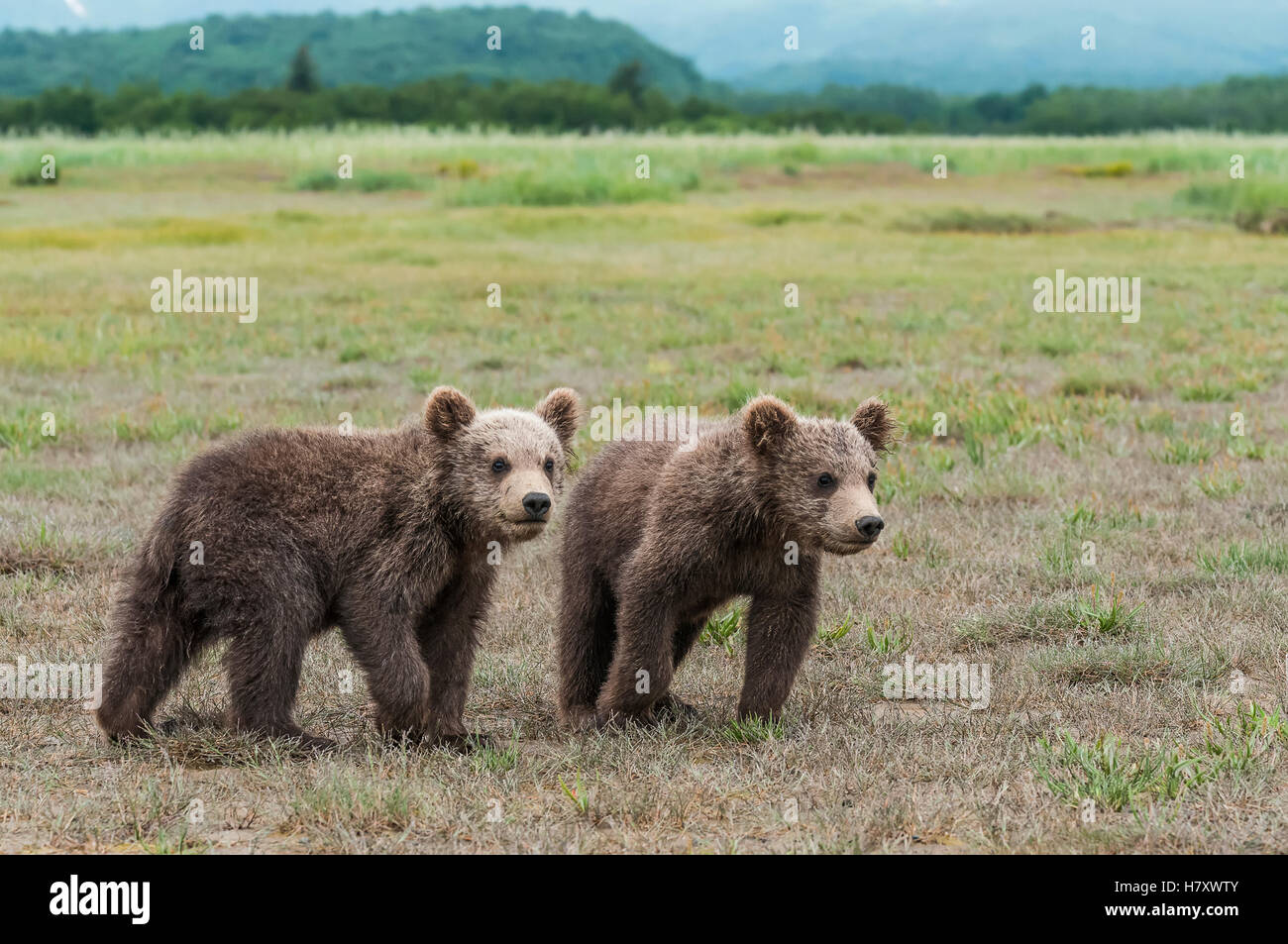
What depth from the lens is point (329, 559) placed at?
5.57 m

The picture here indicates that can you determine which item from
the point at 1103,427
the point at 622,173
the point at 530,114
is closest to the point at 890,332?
the point at 1103,427

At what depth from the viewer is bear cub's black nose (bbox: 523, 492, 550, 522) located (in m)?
5.39

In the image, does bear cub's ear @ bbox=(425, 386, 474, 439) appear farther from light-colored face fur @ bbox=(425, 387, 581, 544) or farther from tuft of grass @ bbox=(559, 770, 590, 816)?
tuft of grass @ bbox=(559, 770, 590, 816)

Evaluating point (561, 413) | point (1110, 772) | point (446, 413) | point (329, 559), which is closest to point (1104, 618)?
point (1110, 772)

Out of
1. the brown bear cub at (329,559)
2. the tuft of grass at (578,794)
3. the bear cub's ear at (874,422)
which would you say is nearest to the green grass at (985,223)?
the bear cub's ear at (874,422)

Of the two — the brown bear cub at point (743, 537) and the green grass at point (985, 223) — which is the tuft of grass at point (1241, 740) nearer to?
the brown bear cub at point (743, 537)

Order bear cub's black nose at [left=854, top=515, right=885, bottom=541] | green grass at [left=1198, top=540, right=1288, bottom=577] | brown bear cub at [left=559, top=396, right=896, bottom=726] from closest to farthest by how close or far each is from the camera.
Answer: bear cub's black nose at [left=854, top=515, right=885, bottom=541] → brown bear cub at [left=559, top=396, right=896, bottom=726] → green grass at [left=1198, top=540, right=1288, bottom=577]

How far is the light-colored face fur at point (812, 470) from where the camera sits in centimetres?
548

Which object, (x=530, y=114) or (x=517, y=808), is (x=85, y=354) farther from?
(x=530, y=114)

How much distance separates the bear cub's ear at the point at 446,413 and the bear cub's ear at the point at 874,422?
1638mm

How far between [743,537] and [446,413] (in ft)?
4.32

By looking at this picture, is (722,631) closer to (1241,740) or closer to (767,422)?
(767,422)

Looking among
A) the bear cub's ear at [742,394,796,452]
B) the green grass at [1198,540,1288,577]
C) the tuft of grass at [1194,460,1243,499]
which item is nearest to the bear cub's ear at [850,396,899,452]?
the bear cub's ear at [742,394,796,452]

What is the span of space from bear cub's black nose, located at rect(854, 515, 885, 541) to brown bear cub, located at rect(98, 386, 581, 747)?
1.19 meters
